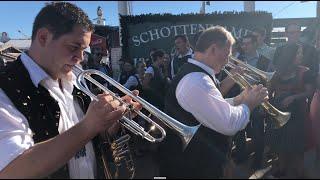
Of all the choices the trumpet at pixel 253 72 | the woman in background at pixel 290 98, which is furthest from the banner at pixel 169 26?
the trumpet at pixel 253 72

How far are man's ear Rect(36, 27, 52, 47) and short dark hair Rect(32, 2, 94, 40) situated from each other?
14mm

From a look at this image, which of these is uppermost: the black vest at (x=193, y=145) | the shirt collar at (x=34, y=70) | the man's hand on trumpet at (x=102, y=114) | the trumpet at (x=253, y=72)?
the shirt collar at (x=34, y=70)

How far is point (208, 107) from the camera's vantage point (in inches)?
93.4

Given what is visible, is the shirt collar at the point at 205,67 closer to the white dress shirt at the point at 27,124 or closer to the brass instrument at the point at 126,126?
the brass instrument at the point at 126,126

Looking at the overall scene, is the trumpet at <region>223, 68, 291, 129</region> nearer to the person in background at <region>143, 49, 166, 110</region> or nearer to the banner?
the person in background at <region>143, 49, 166, 110</region>

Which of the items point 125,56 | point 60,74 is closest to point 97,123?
point 60,74

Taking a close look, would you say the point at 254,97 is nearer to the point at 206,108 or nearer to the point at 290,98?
the point at 206,108

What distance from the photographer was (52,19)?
4.80 feet

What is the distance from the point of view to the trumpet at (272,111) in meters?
3.31

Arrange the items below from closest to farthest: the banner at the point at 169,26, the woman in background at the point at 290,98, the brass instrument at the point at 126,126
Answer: the brass instrument at the point at 126,126, the woman in background at the point at 290,98, the banner at the point at 169,26

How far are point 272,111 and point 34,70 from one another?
8.42ft

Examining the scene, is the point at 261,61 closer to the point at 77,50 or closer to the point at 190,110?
the point at 190,110

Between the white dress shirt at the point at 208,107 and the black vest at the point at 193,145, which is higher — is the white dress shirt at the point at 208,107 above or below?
above

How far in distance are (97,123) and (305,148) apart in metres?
3.33
